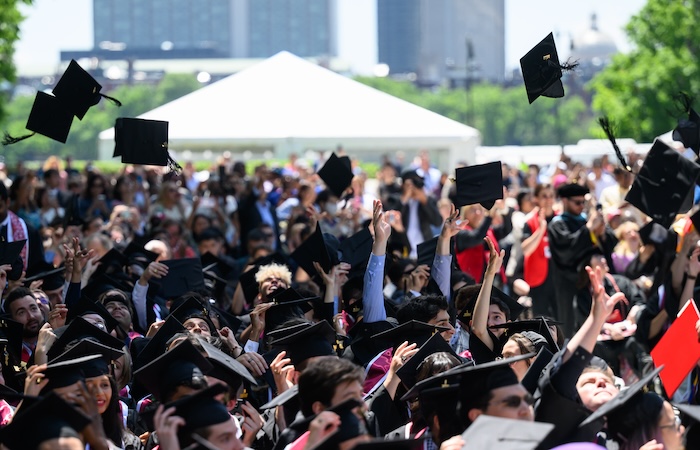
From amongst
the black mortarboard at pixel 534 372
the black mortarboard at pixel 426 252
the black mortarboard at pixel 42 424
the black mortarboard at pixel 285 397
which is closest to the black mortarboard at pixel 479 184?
the black mortarboard at pixel 426 252

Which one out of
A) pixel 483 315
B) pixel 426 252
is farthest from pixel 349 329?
pixel 483 315

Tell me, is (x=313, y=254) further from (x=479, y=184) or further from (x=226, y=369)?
(x=226, y=369)

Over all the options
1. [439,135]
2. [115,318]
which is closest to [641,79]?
[439,135]

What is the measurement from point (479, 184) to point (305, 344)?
9.66ft

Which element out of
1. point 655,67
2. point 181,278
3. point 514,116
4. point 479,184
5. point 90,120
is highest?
point 655,67

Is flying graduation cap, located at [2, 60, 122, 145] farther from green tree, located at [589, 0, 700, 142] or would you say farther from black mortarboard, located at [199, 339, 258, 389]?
green tree, located at [589, 0, 700, 142]

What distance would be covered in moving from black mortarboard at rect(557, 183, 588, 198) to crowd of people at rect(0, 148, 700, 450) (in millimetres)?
27

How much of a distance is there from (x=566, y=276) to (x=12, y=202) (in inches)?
199

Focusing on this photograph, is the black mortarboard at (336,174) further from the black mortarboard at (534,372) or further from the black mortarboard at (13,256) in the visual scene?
the black mortarboard at (534,372)

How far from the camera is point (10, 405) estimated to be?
19.0 feet

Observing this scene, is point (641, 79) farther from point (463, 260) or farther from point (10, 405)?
point (10, 405)

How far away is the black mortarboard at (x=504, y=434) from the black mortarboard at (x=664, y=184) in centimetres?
462

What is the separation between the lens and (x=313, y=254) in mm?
9242

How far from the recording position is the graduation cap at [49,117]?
351 inches
